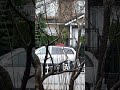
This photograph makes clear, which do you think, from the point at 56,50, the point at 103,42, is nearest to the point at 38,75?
the point at 56,50

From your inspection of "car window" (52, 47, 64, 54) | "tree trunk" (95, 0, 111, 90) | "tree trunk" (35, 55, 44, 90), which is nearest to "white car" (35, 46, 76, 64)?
"car window" (52, 47, 64, 54)

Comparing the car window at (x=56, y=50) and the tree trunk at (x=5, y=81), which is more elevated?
the car window at (x=56, y=50)

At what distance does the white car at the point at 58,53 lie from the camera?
3279 mm

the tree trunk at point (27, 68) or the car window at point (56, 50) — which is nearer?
the tree trunk at point (27, 68)

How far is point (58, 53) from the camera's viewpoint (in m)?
3.51

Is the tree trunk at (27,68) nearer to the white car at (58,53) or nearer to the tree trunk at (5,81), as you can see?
the tree trunk at (5,81)

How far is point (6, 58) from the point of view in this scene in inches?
118

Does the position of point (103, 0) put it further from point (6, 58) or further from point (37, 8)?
point (6, 58)

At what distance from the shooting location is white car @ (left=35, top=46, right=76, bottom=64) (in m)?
3.28

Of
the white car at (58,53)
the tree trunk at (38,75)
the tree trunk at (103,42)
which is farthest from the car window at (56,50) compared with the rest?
the tree trunk at (103,42)

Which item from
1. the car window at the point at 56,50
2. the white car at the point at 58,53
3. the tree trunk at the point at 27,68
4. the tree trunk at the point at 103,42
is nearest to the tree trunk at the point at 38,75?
the tree trunk at the point at 27,68

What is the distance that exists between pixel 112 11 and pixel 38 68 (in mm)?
974

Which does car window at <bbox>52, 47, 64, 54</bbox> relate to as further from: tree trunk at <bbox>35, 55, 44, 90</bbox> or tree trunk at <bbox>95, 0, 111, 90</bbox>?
tree trunk at <bbox>95, 0, 111, 90</bbox>

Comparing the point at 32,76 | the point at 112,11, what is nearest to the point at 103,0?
the point at 112,11
